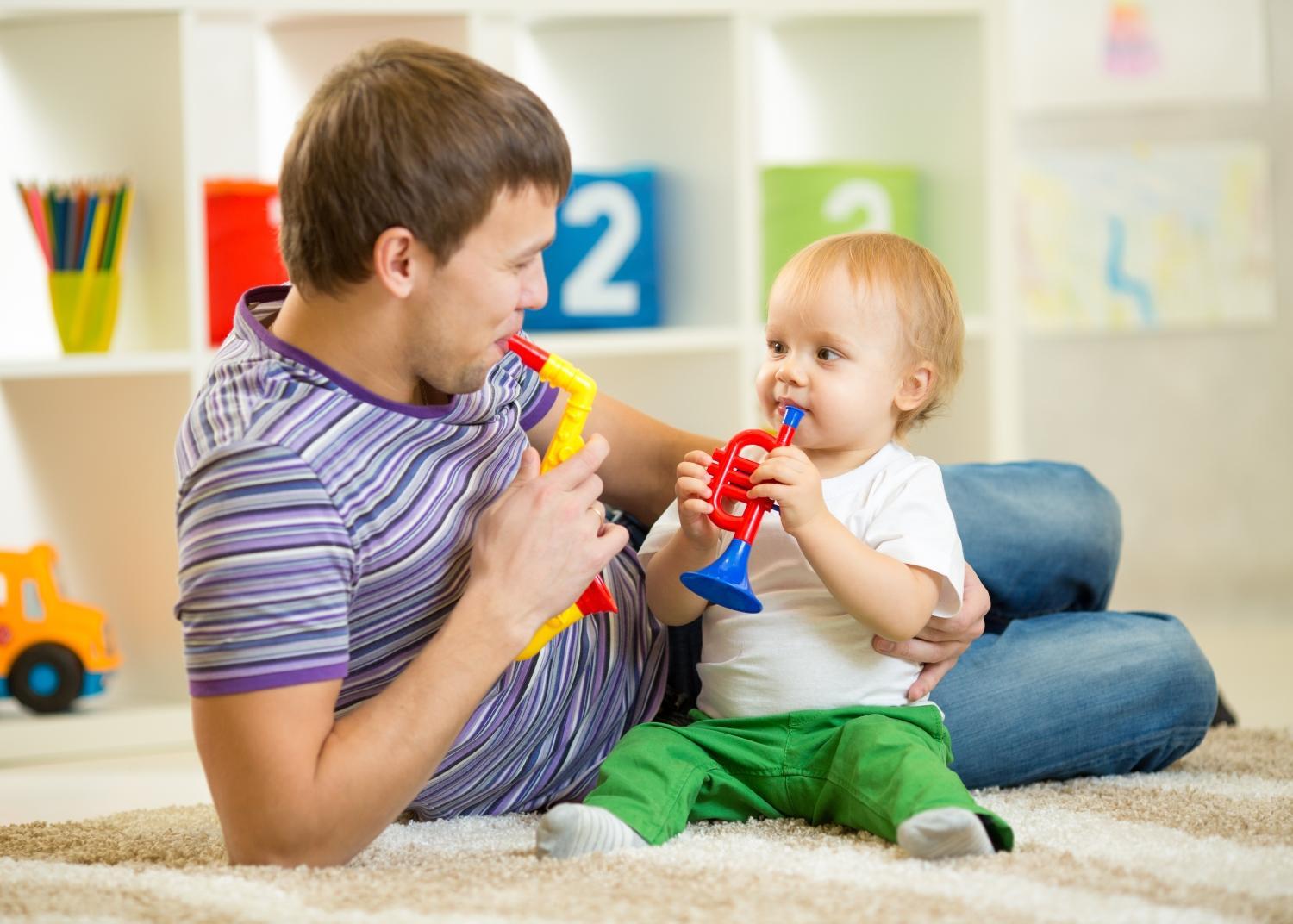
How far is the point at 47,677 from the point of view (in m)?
1.97

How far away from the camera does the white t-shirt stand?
4.14 ft

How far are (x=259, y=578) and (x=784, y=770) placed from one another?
463 millimetres

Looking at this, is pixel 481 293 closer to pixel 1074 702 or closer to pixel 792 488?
pixel 792 488

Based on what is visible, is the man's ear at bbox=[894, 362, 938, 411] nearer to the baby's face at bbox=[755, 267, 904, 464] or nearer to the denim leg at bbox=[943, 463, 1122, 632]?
the baby's face at bbox=[755, 267, 904, 464]

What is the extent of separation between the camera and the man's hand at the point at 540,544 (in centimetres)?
112

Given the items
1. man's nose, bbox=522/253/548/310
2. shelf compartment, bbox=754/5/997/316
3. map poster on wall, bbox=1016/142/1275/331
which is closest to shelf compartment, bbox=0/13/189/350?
shelf compartment, bbox=754/5/997/316

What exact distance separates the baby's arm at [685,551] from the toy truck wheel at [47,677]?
95cm

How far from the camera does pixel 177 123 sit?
1991 mm

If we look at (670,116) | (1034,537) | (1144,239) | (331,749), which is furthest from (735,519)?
(1144,239)

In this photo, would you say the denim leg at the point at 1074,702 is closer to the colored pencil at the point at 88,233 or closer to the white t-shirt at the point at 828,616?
the white t-shirt at the point at 828,616

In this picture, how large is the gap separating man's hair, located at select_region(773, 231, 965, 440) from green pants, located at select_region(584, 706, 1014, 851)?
11.4 inches

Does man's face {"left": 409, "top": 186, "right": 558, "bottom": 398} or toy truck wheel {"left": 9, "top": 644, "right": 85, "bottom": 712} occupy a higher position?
man's face {"left": 409, "top": 186, "right": 558, "bottom": 398}

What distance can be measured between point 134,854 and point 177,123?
3.48ft

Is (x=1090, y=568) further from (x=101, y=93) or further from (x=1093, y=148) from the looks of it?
(x=1093, y=148)
